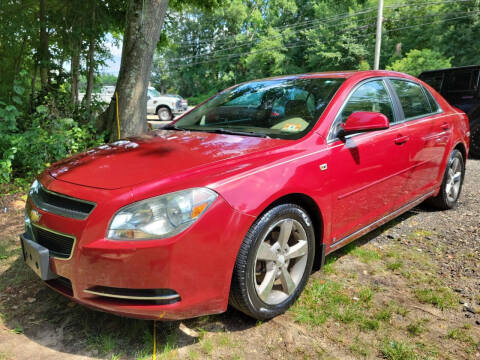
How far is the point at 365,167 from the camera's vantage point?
9.00 feet

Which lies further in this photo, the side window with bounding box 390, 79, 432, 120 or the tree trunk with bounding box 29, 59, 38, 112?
the tree trunk with bounding box 29, 59, 38, 112

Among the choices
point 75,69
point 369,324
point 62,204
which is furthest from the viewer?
point 75,69

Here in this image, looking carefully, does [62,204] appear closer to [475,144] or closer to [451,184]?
[451,184]

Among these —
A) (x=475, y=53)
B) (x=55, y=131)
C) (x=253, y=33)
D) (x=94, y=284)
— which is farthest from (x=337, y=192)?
(x=253, y=33)

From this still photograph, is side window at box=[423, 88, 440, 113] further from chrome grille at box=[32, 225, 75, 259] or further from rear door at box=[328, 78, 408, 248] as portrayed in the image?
chrome grille at box=[32, 225, 75, 259]

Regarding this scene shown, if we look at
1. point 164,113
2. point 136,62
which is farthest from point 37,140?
point 164,113

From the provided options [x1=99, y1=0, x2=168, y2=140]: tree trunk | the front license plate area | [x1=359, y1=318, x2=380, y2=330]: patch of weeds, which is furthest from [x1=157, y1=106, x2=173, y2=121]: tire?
[x1=359, y1=318, x2=380, y2=330]: patch of weeds

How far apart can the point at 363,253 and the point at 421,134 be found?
4.10 feet

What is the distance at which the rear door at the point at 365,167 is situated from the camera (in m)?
2.56

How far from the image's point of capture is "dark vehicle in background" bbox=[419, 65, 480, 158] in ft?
23.2

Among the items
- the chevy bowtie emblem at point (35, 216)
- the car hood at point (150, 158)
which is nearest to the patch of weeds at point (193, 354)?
the car hood at point (150, 158)

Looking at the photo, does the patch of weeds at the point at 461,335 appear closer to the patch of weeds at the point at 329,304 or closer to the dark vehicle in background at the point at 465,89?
the patch of weeds at the point at 329,304

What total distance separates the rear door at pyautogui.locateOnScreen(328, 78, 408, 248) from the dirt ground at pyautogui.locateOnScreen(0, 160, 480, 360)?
435mm

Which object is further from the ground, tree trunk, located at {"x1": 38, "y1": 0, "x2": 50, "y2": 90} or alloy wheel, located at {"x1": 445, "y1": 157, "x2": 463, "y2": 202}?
tree trunk, located at {"x1": 38, "y1": 0, "x2": 50, "y2": 90}
